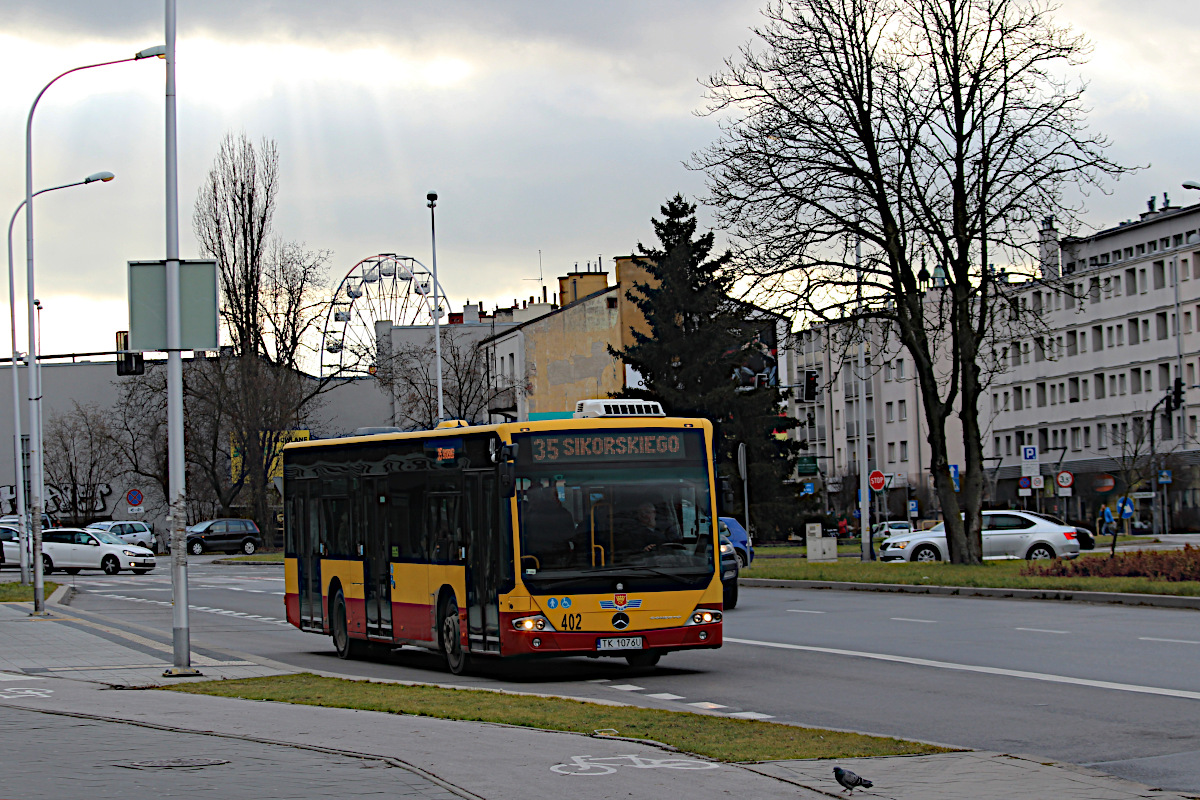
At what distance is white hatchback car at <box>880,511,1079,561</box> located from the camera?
39.7 metres

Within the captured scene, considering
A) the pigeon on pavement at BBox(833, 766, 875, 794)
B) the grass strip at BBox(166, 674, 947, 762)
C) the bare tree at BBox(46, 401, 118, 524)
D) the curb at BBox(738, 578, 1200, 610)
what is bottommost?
the curb at BBox(738, 578, 1200, 610)

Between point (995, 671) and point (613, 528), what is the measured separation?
164 inches

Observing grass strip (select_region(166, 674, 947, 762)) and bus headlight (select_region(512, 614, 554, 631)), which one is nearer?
grass strip (select_region(166, 674, 947, 762))

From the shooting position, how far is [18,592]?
3694 cm

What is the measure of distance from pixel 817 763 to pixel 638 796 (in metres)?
1.65

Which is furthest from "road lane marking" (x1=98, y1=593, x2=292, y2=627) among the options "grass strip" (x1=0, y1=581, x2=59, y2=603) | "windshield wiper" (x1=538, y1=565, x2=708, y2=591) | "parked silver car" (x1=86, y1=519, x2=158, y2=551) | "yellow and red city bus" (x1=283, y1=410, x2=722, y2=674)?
"parked silver car" (x1=86, y1=519, x2=158, y2=551)

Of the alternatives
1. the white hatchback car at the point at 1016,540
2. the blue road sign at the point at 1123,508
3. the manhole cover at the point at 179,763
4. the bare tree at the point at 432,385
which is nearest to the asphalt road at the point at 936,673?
the manhole cover at the point at 179,763

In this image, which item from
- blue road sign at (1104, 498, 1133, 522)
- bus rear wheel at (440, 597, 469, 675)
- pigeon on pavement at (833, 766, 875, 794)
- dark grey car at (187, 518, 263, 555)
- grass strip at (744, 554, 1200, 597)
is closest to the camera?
pigeon on pavement at (833, 766, 875, 794)

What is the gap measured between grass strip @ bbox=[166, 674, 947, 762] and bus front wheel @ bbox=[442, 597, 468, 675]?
66.0 inches

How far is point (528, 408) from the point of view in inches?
3529

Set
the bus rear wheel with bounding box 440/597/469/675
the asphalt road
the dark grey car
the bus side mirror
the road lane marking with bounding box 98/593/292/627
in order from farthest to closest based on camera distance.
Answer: the dark grey car < the road lane marking with bounding box 98/593/292/627 < the bus rear wheel with bounding box 440/597/469/675 < the bus side mirror < the asphalt road

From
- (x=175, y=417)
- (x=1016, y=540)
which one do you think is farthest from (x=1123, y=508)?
(x=175, y=417)

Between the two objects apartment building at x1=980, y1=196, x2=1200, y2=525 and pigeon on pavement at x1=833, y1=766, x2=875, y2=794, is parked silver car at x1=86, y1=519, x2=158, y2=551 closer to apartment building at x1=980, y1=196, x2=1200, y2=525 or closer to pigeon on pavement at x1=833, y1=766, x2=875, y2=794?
apartment building at x1=980, y1=196, x2=1200, y2=525

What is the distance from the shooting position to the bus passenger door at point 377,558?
18.6 m
